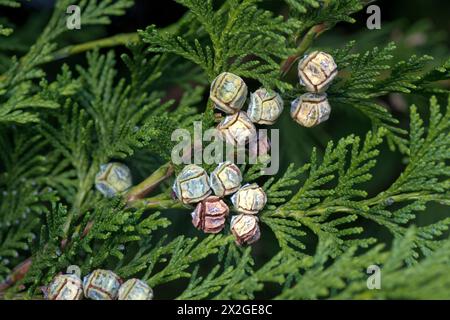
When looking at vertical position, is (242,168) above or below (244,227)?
above

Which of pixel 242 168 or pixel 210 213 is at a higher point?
pixel 242 168

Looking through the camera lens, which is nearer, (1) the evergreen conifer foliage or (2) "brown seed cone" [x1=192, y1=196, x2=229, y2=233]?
(1) the evergreen conifer foliage

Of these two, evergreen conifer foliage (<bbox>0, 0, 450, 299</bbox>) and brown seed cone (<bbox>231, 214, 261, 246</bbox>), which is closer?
evergreen conifer foliage (<bbox>0, 0, 450, 299</bbox>)

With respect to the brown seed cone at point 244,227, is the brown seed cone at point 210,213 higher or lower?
higher

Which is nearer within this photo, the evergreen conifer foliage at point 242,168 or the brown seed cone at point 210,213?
the evergreen conifer foliage at point 242,168

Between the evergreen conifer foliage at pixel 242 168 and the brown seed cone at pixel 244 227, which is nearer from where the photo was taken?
the evergreen conifer foliage at pixel 242 168

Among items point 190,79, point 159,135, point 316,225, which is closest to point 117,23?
point 190,79

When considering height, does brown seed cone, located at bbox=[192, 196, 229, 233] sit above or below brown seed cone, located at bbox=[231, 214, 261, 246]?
above
